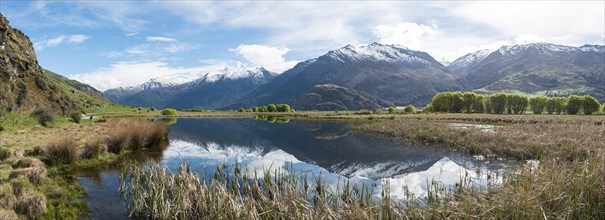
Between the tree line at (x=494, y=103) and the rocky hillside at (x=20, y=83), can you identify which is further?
the tree line at (x=494, y=103)

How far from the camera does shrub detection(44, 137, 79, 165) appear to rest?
28.9 meters

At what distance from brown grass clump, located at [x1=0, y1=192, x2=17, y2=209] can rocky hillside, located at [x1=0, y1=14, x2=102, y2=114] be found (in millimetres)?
41922

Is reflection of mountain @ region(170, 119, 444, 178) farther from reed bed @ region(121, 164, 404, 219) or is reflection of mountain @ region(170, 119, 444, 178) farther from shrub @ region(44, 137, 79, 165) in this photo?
shrub @ region(44, 137, 79, 165)

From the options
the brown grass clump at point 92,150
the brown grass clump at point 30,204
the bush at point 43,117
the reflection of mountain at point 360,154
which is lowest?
the reflection of mountain at point 360,154

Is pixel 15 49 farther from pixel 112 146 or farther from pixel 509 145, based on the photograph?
pixel 509 145

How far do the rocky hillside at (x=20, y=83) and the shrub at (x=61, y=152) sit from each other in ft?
90.6

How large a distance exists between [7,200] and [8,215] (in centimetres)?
254

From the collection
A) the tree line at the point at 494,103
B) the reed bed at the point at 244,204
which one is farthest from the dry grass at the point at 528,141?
the tree line at the point at 494,103

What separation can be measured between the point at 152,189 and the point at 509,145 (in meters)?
38.3

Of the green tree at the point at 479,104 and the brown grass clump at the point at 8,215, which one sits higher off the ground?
the green tree at the point at 479,104

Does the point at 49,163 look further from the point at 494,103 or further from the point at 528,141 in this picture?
the point at 494,103

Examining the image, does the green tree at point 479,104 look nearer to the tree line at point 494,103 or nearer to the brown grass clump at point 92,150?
the tree line at point 494,103

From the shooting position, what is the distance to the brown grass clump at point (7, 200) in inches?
617

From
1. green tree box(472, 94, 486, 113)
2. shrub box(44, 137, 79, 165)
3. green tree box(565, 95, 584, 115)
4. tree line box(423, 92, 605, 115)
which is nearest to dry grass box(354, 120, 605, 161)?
shrub box(44, 137, 79, 165)
